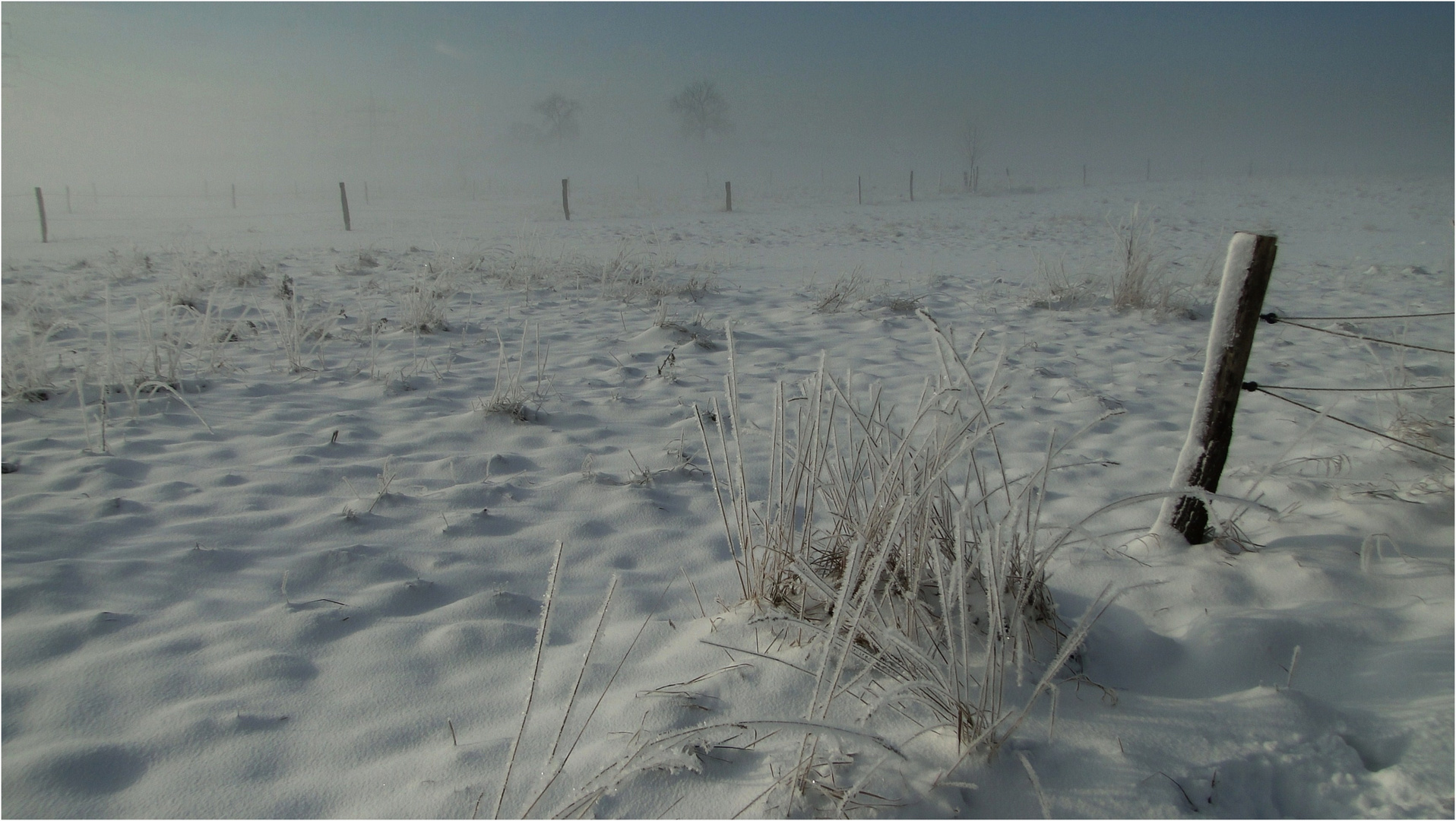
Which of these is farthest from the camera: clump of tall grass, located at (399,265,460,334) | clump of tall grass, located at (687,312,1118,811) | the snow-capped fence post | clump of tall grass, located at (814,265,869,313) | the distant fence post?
the distant fence post

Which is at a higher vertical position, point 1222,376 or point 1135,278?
point 1135,278

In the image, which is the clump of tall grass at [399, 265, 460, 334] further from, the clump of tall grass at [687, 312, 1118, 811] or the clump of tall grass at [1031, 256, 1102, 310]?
the clump of tall grass at [1031, 256, 1102, 310]

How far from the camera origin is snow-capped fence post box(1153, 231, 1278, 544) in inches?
90.0

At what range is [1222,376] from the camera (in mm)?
2367

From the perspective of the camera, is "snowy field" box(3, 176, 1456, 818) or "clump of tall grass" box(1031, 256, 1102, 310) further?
"clump of tall grass" box(1031, 256, 1102, 310)

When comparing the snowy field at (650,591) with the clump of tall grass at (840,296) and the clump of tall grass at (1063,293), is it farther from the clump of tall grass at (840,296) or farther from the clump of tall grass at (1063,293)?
the clump of tall grass at (1063,293)

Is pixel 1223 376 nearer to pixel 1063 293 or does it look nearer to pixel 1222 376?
pixel 1222 376

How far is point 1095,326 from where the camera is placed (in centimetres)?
593

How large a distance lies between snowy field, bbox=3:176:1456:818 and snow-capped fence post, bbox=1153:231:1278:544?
14 centimetres

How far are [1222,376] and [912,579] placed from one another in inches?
55.6

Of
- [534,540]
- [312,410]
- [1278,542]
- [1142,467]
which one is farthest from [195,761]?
[1142,467]

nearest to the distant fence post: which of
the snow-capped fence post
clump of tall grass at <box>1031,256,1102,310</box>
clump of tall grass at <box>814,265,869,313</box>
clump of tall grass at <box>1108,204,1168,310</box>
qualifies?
clump of tall grass at <box>814,265,869,313</box>

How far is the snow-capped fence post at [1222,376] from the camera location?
7.50ft

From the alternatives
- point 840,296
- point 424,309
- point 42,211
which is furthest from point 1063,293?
point 42,211
